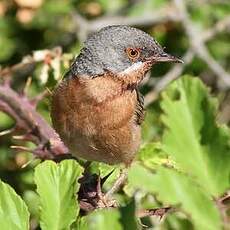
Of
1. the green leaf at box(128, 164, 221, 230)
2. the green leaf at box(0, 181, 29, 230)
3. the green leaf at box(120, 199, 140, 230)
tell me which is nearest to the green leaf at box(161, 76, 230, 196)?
the green leaf at box(128, 164, 221, 230)

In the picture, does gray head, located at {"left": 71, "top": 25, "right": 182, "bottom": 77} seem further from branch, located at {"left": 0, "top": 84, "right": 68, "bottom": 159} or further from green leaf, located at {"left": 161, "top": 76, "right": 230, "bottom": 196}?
green leaf, located at {"left": 161, "top": 76, "right": 230, "bottom": 196}

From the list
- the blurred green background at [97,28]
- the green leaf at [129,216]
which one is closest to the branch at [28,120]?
the green leaf at [129,216]

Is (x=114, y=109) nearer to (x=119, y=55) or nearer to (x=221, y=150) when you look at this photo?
(x=119, y=55)

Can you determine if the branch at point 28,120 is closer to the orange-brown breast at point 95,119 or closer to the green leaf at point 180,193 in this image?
the orange-brown breast at point 95,119

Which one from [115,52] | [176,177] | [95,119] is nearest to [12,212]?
[176,177]

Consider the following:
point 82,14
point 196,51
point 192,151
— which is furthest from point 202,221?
point 82,14

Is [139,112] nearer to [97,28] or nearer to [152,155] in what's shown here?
[152,155]
